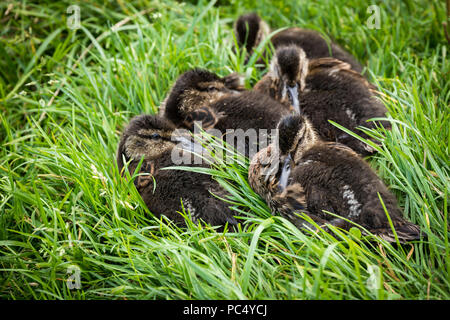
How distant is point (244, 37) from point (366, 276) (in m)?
2.95

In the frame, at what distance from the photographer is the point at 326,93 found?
3.44 metres

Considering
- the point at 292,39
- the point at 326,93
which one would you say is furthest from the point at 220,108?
the point at 292,39

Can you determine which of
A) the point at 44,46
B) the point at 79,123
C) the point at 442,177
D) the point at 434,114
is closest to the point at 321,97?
the point at 434,114

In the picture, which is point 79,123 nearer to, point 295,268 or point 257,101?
point 257,101

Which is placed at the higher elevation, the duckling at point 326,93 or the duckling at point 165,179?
the duckling at point 326,93

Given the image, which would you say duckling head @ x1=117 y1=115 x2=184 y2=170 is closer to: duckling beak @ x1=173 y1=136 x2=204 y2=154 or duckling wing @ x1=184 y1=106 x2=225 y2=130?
duckling beak @ x1=173 y1=136 x2=204 y2=154

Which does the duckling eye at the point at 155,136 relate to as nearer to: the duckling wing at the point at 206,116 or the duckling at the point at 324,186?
the duckling wing at the point at 206,116

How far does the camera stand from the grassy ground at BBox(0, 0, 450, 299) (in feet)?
7.80

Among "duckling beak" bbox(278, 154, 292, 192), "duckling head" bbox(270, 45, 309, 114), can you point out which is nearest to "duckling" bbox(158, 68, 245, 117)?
"duckling head" bbox(270, 45, 309, 114)

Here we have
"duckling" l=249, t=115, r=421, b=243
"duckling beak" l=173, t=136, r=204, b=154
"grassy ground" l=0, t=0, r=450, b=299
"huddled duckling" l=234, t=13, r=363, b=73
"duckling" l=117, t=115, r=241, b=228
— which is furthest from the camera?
"huddled duckling" l=234, t=13, r=363, b=73

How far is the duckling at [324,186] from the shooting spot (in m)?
2.49

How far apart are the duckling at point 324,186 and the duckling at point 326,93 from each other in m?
0.46

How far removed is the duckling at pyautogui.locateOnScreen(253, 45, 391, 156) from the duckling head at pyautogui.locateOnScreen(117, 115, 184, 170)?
41.2 inches

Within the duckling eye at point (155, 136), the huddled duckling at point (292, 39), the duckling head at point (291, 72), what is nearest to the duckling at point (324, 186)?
the duckling head at point (291, 72)
